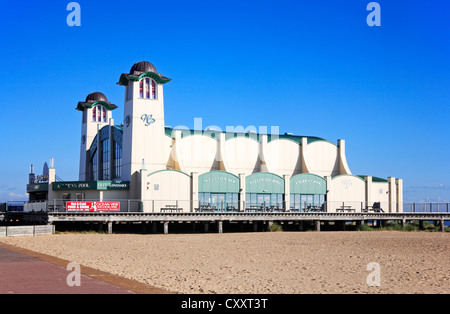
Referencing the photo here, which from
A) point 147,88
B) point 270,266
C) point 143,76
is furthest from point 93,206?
point 270,266

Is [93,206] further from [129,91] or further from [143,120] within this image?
[129,91]

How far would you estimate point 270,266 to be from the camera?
63.2ft

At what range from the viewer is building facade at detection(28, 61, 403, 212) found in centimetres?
4475

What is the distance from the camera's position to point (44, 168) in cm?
5266

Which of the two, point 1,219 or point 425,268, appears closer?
point 425,268

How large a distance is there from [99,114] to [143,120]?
35.8 ft

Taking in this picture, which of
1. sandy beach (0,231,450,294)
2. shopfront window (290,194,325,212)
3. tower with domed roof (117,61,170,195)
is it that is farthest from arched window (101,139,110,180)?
sandy beach (0,231,450,294)

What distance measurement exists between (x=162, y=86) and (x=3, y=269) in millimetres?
33947

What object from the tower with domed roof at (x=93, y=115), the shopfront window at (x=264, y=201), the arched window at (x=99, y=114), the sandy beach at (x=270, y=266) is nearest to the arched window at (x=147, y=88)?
the tower with domed roof at (x=93, y=115)

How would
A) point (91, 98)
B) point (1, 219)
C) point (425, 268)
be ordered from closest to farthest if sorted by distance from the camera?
point (425, 268) → point (1, 219) → point (91, 98)

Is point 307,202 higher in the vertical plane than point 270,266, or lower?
higher

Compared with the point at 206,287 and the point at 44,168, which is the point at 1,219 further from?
the point at 206,287

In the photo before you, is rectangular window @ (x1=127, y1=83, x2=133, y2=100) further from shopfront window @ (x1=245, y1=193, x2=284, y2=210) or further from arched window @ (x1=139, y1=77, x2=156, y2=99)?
shopfront window @ (x1=245, y1=193, x2=284, y2=210)
